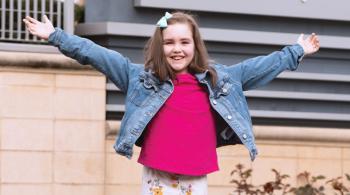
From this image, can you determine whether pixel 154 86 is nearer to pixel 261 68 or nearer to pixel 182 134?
pixel 182 134

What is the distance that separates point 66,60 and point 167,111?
3962 mm

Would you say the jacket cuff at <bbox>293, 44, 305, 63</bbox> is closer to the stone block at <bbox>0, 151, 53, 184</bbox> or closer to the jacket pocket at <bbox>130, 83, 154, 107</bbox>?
the jacket pocket at <bbox>130, 83, 154, 107</bbox>

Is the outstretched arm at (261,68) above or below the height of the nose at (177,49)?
below

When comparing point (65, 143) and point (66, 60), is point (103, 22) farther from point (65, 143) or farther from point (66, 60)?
point (65, 143)

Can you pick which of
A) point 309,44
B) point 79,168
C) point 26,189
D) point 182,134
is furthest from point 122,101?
point 182,134

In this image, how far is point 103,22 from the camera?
9.61m

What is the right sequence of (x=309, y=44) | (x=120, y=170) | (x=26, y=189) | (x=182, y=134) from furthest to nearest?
(x=120, y=170) → (x=26, y=189) → (x=309, y=44) → (x=182, y=134)

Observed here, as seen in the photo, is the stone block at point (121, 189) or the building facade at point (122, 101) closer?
the building facade at point (122, 101)

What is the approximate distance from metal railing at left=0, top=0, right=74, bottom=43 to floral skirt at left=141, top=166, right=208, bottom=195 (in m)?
4.03

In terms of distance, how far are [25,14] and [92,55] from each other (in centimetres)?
400

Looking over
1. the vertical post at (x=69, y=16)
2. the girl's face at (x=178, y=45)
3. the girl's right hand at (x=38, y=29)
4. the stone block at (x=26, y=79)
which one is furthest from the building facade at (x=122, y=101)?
the girl's face at (x=178, y=45)

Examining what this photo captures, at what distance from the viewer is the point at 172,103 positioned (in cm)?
560

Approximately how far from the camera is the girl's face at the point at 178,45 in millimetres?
5594

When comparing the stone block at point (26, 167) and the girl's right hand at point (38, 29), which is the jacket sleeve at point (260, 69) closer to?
the girl's right hand at point (38, 29)
